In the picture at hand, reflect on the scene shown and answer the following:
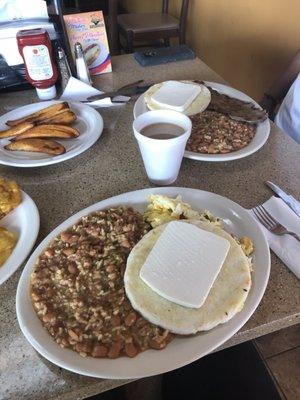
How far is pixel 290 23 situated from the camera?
6.97 ft

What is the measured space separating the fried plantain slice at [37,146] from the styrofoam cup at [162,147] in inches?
11.6

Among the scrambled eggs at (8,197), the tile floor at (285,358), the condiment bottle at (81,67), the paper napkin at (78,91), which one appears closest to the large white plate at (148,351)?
the scrambled eggs at (8,197)

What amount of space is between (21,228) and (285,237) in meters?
0.62

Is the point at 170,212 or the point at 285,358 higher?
the point at 170,212

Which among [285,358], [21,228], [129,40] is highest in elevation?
[21,228]

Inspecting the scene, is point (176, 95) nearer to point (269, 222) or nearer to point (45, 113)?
point (45, 113)

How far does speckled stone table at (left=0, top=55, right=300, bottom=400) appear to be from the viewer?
622 mm

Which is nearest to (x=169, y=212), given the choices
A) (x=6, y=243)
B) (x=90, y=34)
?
(x=6, y=243)

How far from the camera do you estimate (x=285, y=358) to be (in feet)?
5.36

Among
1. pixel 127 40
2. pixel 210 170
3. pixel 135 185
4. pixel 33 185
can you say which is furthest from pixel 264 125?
pixel 127 40

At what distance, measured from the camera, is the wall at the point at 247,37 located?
2.19 m

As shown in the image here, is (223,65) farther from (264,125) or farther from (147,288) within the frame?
(147,288)

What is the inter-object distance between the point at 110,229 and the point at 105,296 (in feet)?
0.55

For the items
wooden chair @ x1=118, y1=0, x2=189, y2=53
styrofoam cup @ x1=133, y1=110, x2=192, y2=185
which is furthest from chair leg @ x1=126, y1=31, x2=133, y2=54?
styrofoam cup @ x1=133, y1=110, x2=192, y2=185
